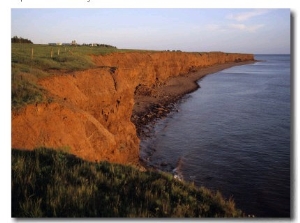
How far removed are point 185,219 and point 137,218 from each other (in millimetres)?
834

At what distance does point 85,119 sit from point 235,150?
8247mm

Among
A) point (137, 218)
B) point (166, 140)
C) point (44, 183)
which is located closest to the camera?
point (137, 218)

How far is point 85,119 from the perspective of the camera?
Result: 9266 mm

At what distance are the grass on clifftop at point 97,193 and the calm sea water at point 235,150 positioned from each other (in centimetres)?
391

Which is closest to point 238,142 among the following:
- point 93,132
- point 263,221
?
point 93,132

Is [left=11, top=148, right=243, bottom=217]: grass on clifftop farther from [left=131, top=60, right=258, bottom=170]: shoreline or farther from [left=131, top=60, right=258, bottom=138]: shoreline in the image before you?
[left=131, top=60, right=258, bottom=138]: shoreline

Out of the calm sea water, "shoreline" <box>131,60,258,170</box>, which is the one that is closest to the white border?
the calm sea water

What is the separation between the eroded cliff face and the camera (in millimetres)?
7680

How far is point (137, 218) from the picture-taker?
15.7ft
